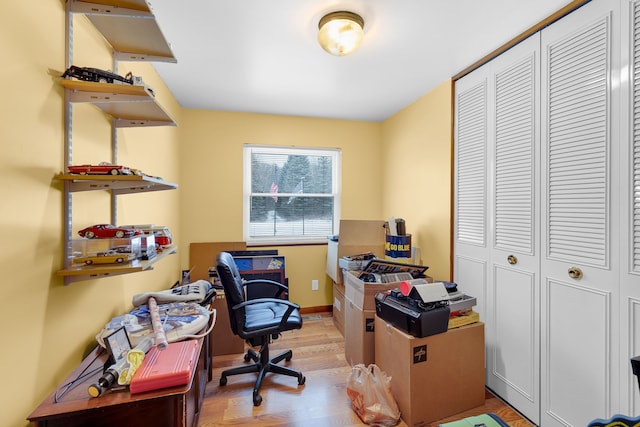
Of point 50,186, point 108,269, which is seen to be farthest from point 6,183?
point 108,269

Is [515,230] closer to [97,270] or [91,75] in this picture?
[97,270]

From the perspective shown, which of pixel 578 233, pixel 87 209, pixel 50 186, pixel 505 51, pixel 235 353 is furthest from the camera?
pixel 235 353

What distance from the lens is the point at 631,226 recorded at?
1333mm

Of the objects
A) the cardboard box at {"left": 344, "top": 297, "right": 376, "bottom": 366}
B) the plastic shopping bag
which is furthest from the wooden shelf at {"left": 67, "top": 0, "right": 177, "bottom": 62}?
the plastic shopping bag

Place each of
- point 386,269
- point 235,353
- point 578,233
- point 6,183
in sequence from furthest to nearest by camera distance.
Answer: point 235,353
point 386,269
point 578,233
point 6,183

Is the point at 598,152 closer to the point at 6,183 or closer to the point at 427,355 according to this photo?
the point at 427,355

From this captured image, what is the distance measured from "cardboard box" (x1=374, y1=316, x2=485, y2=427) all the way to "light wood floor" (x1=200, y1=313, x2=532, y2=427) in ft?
0.31

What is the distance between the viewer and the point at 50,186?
1.12 meters

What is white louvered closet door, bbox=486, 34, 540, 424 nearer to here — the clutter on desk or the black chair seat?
the black chair seat

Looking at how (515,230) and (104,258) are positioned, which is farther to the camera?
(515,230)

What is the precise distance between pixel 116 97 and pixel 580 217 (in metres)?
2.35

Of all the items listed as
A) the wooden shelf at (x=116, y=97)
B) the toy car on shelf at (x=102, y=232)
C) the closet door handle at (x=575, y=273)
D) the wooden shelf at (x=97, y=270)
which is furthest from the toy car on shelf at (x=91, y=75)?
the closet door handle at (x=575, y=273)

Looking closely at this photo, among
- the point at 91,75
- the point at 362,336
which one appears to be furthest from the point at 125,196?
the point at 362,336

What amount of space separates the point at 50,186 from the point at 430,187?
2712 millimetres
